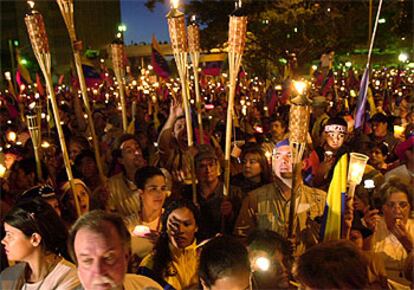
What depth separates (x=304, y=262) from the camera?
7.36 feet

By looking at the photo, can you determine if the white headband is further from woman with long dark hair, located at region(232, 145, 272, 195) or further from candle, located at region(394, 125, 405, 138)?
candle, located at region(394, 125, 405, 138)

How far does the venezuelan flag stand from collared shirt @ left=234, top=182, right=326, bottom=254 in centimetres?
60

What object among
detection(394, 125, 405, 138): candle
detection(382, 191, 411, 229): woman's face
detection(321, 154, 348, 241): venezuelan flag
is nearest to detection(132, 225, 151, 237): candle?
detection(321, 154, 348, 241): venezuelan flag

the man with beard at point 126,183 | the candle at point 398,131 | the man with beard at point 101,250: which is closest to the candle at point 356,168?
the man with beard at point 101,250

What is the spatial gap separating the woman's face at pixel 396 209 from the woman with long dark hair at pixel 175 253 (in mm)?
1481

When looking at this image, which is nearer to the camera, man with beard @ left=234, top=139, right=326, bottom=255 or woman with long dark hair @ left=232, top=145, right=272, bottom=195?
man with beard @ left=234, top=139, right=326, bottom=255

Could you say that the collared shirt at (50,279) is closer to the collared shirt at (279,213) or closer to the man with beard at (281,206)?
the collared shirt at (279,213)

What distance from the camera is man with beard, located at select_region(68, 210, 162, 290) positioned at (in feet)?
8.02

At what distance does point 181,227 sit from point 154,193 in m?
0.78

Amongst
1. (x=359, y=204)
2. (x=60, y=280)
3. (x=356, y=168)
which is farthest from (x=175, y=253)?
(x=359, y=204)

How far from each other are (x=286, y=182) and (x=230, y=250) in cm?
161

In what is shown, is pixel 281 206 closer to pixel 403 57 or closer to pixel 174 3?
pixel 174 3

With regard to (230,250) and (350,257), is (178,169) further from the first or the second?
(350,257)

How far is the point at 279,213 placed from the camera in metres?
4.14
